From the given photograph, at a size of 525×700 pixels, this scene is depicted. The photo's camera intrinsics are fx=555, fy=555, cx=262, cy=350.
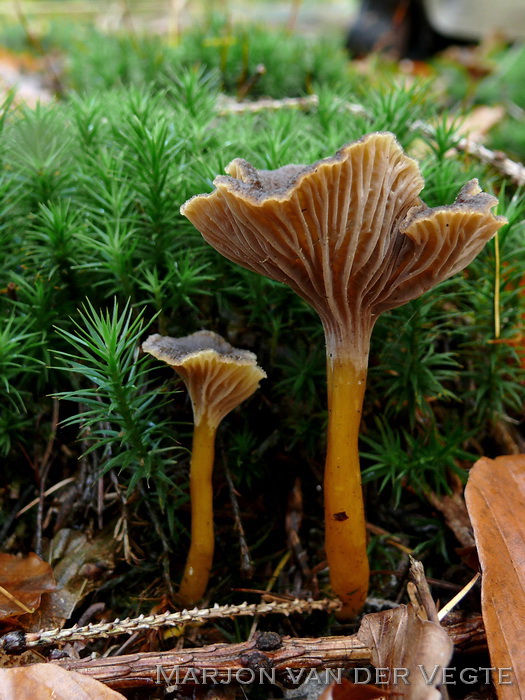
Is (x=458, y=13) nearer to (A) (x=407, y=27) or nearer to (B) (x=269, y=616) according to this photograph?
(A) (x=407, y=27)

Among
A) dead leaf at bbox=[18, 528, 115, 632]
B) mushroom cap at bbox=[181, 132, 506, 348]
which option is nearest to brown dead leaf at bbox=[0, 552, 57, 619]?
dead leaf at bbox=[18, 528, 115, 632]

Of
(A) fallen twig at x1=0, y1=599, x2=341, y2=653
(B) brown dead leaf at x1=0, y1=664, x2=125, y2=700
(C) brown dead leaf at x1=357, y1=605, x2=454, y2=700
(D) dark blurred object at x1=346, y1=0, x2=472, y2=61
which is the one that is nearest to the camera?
(C) brown dead leaf at x1=357, y1=605, x2=454, y2=700

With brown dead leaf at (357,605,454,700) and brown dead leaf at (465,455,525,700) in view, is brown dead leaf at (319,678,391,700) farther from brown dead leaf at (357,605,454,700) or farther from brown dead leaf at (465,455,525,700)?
brown dead leaf at (465,455,525,700)

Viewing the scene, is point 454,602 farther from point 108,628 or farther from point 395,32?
point 395,32

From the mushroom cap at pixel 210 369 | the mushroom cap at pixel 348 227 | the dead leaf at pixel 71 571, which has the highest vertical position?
the mushroom cap at pixel 348 227

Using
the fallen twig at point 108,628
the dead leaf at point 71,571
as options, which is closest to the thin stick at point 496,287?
the fallen twig at point 108,628

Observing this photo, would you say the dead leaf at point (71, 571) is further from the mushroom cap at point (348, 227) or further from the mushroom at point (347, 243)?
the mushroom cap at point (348, 227)
